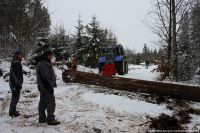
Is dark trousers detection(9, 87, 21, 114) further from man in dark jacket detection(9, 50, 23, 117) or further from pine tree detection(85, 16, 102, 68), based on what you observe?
pine tree detection(85, 16, 102, 68)

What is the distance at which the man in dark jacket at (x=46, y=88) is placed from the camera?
7.81 m

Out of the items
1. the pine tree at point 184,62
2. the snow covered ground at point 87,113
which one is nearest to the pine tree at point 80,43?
the pine tree at point 184,62

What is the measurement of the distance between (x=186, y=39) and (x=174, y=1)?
3324 mm

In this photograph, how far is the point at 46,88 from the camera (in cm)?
785

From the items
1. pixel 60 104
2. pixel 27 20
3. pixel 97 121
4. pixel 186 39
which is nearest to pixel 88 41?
pixel 27 20

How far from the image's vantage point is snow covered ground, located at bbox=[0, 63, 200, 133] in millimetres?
7488

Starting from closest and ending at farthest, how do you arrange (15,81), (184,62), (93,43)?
(15,81) < (184,62) < (93,43)

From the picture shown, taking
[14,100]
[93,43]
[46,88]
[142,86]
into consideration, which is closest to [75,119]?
[46,88]

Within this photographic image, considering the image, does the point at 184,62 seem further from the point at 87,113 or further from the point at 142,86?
the point at 87,113

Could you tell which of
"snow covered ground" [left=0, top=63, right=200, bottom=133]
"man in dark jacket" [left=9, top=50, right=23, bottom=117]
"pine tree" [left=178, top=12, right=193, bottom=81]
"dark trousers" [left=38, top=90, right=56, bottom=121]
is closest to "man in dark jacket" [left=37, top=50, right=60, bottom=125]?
"dark trousers" [left=38, top=90, right=56, bottom=121]

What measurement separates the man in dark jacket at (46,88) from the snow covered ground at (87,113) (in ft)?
0.81

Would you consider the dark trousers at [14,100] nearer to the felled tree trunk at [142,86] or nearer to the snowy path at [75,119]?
the snowy path at [75,119]

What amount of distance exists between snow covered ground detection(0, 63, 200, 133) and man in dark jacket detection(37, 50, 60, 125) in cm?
25

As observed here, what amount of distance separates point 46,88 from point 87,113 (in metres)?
1.69
